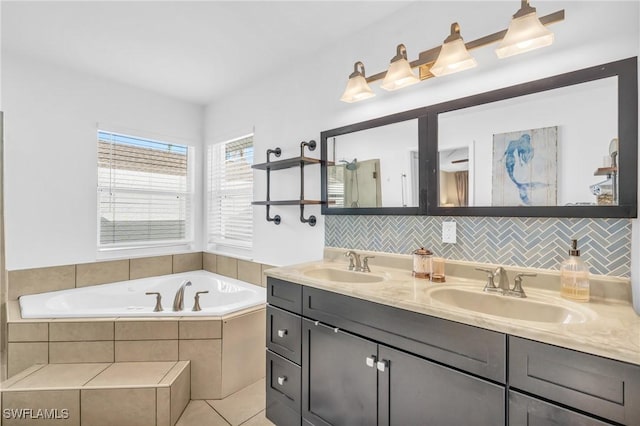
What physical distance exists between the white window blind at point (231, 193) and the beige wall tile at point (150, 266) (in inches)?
19.0

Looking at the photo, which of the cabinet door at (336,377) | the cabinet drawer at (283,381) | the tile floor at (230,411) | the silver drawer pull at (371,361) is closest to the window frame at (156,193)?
the tile floor at (230,411)

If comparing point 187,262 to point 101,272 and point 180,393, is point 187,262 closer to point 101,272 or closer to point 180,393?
point 101,272

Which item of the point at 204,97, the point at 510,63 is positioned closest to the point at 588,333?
the point at 510,63

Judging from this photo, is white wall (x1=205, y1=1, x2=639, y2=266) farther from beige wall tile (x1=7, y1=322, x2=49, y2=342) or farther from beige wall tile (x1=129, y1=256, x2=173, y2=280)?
beige wall tile (x1=7, y1=322, x2=49, y2=342)

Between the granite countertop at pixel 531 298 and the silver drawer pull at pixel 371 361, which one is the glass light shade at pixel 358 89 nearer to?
the granite countertop at pixel 531 298

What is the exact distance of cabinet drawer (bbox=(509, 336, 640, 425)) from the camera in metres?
0.79

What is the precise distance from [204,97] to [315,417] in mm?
3021

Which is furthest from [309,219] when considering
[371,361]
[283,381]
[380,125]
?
[371,361]

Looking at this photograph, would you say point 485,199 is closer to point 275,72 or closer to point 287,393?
point 287,393

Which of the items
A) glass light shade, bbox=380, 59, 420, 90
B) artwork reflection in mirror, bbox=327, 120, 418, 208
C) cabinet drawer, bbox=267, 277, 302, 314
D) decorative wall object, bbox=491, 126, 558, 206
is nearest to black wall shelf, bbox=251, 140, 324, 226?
artwork reflection in mirror, bbox=327, 120, 418, 208

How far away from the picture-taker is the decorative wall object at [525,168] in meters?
1.32

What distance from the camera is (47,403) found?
5.72 ft

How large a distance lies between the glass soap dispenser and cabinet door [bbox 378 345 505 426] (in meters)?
0.53

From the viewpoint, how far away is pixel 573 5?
1.30 meters
